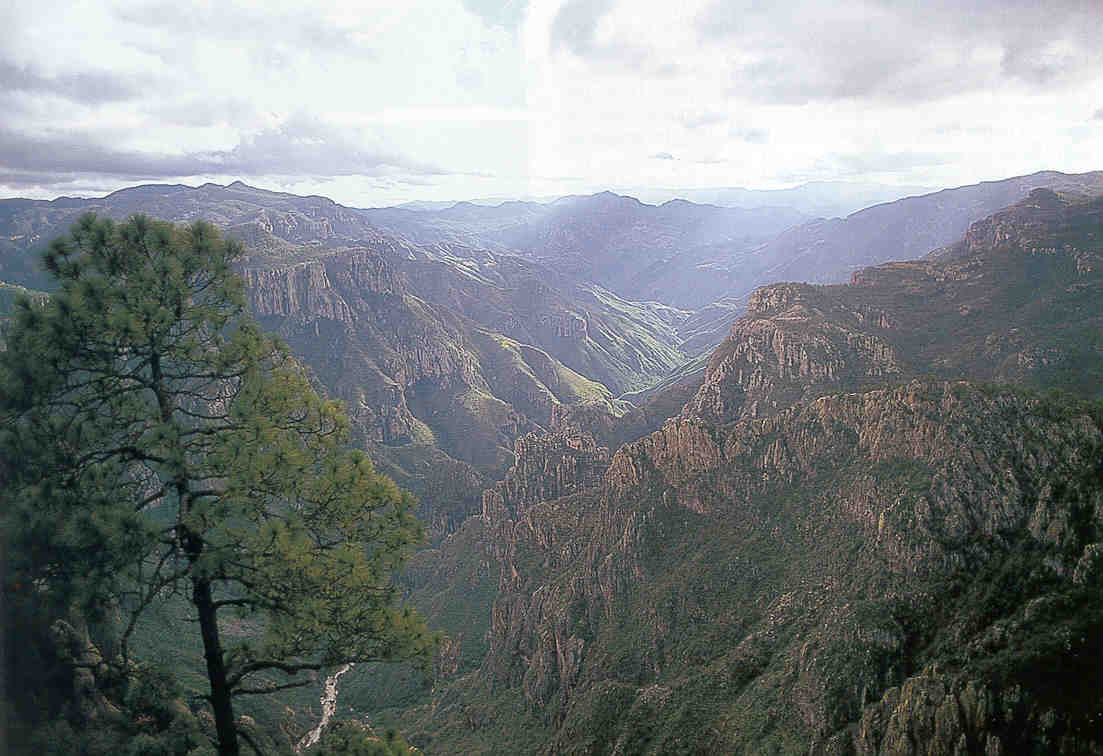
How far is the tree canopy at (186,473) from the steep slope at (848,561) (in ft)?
73.6

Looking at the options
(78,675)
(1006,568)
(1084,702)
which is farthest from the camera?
(1006,568)

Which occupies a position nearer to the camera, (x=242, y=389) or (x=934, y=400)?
(x=242, y=389)

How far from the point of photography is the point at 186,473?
34.8ft

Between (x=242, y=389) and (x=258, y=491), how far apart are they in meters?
1.87

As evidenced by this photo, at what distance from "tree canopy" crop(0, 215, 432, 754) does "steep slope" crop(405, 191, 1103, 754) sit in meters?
22.4

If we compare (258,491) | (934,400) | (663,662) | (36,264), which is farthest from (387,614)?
(934,400)

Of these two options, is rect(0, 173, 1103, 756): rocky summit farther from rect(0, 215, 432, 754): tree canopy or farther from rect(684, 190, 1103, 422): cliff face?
rect(0, 215, 432, 754): tree canopy

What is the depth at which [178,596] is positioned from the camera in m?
10.8

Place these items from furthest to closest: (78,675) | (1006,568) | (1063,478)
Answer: (1063,478), (1006,568), (78,675)

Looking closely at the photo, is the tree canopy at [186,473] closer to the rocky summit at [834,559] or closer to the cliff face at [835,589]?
the rocky summit at [834,559]

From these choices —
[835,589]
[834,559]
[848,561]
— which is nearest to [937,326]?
[834,559]

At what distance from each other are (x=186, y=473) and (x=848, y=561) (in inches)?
1788

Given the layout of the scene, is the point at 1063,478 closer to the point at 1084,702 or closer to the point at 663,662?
the point at 1084,702

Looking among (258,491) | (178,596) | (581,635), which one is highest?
(258,491)
